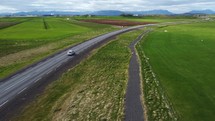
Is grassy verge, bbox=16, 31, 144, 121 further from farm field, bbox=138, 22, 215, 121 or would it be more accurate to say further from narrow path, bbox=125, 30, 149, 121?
farm field, bbox=138, 22, 215, 121

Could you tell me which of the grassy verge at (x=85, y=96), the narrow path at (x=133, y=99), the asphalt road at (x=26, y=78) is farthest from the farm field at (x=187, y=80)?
the asphalt road at (x=26, y=78)

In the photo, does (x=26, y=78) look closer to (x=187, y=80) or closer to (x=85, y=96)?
(x=85, y=96)

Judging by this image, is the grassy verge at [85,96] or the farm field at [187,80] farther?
the grassy verge at [85,96]

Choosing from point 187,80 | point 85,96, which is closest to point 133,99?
point 85,96

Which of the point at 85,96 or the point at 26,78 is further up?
the point at 85,96

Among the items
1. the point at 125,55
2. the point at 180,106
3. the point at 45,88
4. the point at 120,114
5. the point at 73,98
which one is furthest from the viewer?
the point at 125,55

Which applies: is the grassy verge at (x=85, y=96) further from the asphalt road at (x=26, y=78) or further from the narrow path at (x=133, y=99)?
the asphalt road at (x=26, y=78)

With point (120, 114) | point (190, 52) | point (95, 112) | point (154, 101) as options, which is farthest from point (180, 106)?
point (190, 52)

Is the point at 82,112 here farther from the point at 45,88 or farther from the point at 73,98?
the point at 45,88
